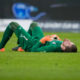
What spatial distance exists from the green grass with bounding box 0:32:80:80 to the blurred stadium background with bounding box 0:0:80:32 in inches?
597

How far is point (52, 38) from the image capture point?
8789mm

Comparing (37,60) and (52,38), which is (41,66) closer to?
(37,60)

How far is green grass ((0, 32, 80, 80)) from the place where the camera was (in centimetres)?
551

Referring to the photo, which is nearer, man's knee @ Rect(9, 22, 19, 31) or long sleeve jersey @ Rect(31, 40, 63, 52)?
long sleeve jersey @ Rect(31, 40, 63, 52)

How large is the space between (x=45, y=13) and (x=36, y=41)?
14.6 metres

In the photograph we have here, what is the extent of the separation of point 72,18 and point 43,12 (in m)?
1.83

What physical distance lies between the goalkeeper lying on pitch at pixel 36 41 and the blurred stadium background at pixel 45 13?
46.3 feet

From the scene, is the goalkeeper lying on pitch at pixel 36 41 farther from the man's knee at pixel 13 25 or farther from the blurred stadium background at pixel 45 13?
the blurred stadium background at pixel 45 13

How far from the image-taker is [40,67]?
21.5 feet

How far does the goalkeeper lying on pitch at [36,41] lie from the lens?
339 inches

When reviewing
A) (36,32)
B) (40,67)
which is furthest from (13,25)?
(40,67)

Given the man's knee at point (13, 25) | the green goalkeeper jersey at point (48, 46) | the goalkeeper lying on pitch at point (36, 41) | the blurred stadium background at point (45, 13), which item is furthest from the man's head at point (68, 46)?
the blurred stadium background at point (45, 13)

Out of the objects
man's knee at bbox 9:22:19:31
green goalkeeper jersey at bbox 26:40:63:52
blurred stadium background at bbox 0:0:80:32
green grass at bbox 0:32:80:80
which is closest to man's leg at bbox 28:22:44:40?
green goalkeeper jersey at bbox 26:40:63:52

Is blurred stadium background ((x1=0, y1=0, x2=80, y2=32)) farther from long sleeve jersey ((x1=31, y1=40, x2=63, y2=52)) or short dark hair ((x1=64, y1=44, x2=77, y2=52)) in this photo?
short dark hair ((x1=64, y1=44, x2=77, y2=52))
